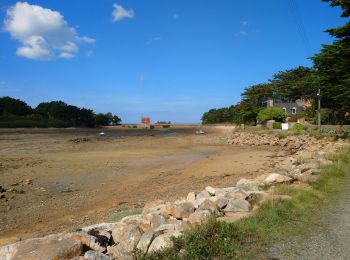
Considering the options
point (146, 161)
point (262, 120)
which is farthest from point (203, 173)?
point (262, 120)

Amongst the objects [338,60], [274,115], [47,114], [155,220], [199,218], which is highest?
[338,60]

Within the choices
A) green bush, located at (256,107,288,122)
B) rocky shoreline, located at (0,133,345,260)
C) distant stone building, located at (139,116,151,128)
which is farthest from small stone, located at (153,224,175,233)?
distant stone building, located at (139,116,151,128)

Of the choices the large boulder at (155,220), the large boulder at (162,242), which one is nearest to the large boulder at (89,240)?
the large boulder at (162,242)

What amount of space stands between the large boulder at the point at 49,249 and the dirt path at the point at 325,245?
8.75ft

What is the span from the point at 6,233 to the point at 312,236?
7.83 meters

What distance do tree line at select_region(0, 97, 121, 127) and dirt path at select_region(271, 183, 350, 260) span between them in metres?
87.7

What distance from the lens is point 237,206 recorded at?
24.4 ft

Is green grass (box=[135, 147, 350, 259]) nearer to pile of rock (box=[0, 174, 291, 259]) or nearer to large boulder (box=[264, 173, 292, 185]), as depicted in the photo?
pile of rock (box=[0, 174, 291, 259])

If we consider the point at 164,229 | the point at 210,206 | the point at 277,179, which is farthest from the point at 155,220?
the point at 277,179

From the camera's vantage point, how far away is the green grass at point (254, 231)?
4949mm

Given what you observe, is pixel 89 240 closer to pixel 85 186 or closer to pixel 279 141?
pixel 85 186

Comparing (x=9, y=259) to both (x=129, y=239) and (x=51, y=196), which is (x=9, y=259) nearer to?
(x=129, y=239)

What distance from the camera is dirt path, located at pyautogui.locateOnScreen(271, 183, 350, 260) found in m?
5.09

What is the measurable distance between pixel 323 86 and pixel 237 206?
21900mm
